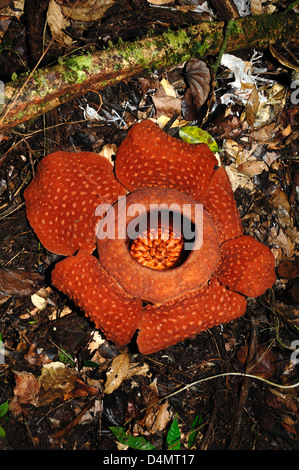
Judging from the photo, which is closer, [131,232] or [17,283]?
[131,232]

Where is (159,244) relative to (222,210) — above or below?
below

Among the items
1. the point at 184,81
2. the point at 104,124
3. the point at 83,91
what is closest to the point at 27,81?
the point at 83,91

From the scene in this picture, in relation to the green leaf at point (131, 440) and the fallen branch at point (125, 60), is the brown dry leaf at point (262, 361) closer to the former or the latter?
the green leaf at point (131, 440)

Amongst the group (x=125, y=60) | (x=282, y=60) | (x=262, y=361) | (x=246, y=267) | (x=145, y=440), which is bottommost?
(x=262, y=361)

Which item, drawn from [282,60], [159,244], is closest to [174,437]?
[159,244]

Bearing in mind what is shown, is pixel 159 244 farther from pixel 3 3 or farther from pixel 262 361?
pixel 3 3

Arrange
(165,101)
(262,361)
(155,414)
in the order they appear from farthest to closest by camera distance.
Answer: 1. (165,101)
2. (262,361)
3. (155,414)
